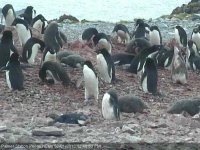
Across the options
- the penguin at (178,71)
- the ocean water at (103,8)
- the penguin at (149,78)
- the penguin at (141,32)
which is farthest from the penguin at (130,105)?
the ocean water at (103,8)

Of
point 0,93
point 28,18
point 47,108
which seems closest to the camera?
point 47,108

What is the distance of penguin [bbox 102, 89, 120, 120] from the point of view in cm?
Result: 875

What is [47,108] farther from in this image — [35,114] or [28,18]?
[28,18]

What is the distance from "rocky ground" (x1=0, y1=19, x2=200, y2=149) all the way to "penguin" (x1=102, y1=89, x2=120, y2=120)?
15 centimetres

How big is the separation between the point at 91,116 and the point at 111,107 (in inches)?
12.5

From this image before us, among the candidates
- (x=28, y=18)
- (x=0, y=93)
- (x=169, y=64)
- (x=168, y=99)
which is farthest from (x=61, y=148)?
(x=28, y=18)

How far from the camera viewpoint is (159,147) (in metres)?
7.16

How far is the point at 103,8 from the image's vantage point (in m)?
44.1

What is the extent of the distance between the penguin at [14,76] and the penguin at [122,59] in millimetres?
3175

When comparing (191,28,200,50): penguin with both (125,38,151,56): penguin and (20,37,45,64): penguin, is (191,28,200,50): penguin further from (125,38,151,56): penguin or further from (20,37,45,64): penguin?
(20,37,45,64): penguin

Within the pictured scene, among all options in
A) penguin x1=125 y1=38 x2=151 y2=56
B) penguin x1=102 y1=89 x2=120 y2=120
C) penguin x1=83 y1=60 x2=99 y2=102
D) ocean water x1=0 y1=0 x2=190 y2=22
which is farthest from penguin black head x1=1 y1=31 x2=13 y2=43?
ocean water x1=0 y1=0 x2=190 y2=22

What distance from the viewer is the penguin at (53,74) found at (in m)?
10.8

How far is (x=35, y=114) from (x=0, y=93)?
1516 mm

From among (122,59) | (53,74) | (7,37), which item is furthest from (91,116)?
(122,59)
